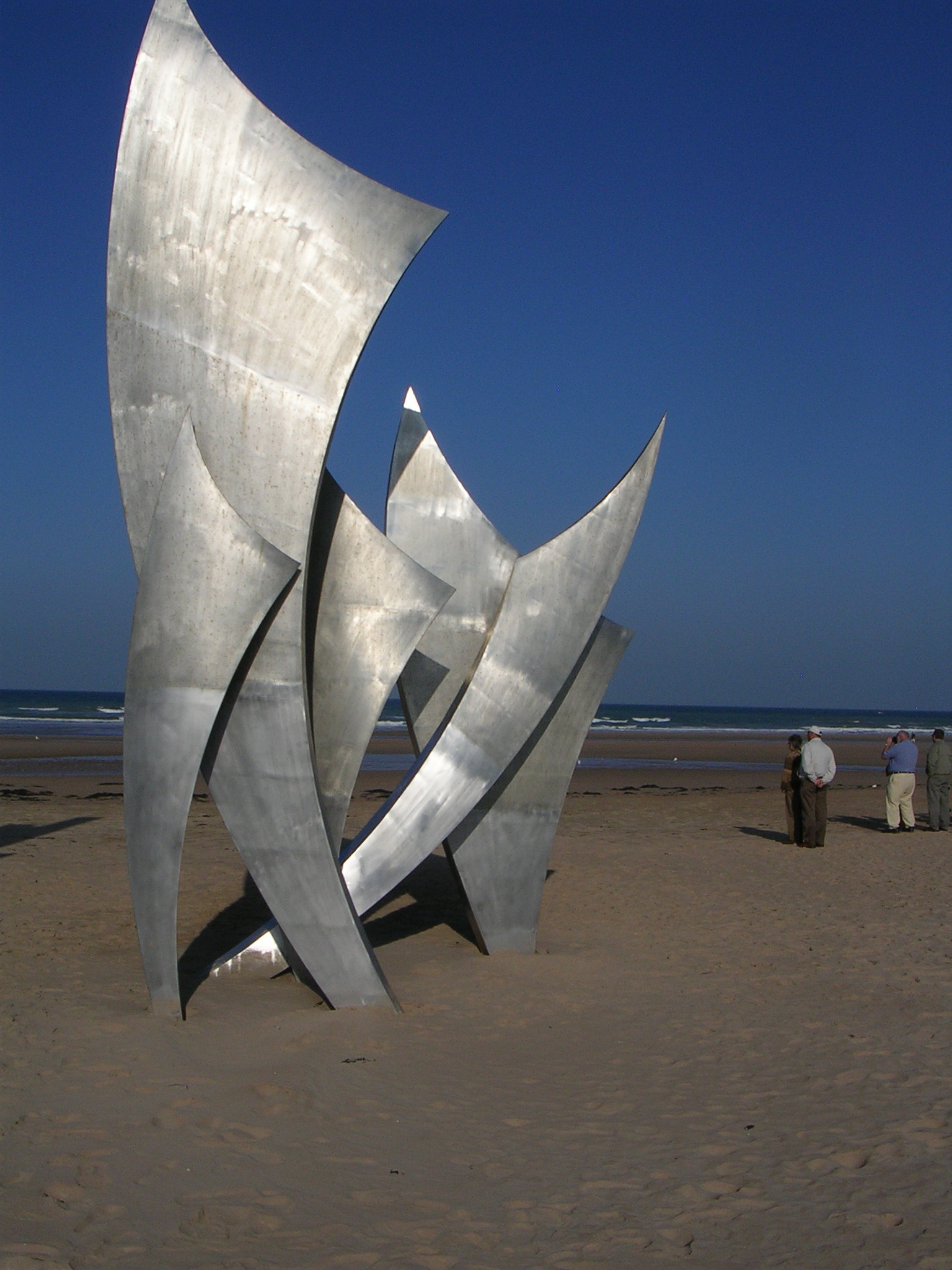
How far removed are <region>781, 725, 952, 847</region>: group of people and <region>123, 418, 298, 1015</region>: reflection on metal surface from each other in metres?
8.64

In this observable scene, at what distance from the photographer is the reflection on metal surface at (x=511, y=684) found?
7832 millimetres

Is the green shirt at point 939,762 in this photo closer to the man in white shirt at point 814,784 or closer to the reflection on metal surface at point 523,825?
the man in white shirt at point 814,784

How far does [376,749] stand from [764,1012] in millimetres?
27361

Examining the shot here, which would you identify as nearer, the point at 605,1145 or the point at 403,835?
the point at 605,1145

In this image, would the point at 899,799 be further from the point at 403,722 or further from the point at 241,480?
the point at 403,722

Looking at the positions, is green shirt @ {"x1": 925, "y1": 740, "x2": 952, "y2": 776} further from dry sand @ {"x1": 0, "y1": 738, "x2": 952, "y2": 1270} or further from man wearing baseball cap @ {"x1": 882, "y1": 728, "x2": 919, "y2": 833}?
dry sand @ {"x1": 0, "y1": 738, "x2": 952, "y2": 1270}

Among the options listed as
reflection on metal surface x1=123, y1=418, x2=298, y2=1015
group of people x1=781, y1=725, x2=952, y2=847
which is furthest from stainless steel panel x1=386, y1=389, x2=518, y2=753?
group of people x1=781, y1=725, x2=952, y2=847

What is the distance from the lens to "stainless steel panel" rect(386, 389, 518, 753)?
8641 millimetres

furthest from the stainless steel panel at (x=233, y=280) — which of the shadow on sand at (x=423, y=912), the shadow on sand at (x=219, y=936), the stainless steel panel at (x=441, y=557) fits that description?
the shadow on sand at (x=423, y=912)

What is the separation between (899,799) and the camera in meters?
15.6

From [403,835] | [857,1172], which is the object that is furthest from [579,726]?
[857,1172]

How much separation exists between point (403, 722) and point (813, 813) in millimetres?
49964

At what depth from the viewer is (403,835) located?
782 centimetres

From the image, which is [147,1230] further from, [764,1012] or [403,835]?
[764,1012]
